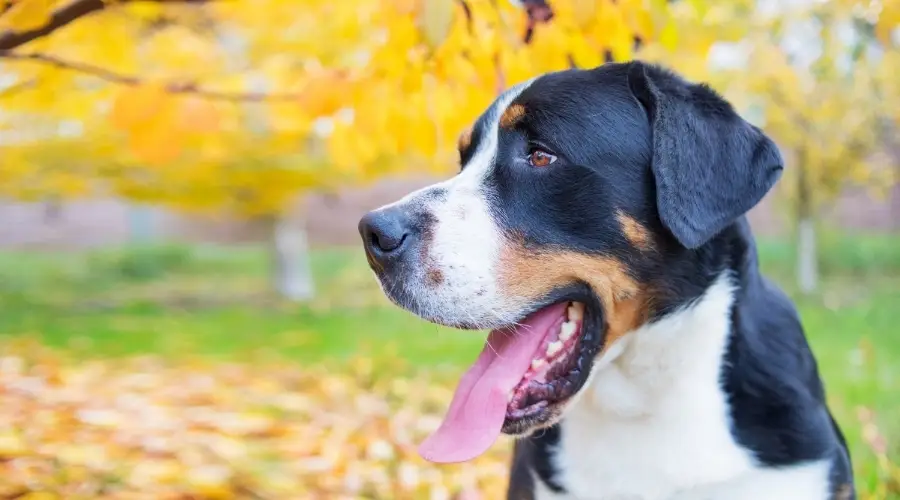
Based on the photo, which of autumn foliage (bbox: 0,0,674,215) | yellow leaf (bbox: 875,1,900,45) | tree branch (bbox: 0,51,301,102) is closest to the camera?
yellow leaf (bbox: 875,1,900,45)

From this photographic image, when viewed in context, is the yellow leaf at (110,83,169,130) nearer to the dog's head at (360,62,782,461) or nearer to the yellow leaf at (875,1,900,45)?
the dog's head at (360,62,782,461)

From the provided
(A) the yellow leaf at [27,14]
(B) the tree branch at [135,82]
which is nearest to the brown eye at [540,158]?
(B) the tree branch at [135,82]

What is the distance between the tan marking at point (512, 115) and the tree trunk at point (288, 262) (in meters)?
8.88

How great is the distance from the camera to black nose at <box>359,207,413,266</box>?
80.7 inches

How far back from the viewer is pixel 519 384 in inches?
86.3

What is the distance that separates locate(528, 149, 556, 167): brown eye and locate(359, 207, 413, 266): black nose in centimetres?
41

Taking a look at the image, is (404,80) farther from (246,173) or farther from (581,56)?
(246,173)

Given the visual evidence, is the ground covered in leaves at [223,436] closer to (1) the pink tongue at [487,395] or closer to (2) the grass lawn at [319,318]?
(2) the grass lawn at [319,318]

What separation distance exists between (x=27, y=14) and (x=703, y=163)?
5.77 ft

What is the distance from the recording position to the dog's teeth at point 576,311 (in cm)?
220

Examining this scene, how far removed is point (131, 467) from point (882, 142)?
1074 cm

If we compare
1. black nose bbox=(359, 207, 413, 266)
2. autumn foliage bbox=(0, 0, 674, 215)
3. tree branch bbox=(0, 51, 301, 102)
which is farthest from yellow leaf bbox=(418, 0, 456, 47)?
tree branch bbox=(0, 51, 301, 102)

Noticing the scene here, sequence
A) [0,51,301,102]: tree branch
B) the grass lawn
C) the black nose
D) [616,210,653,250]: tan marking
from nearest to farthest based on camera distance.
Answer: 1. the black nose
2. [616,210,653,250]: tan marking
3. [0,51,301,102]: tree branch
4. the grass lawn

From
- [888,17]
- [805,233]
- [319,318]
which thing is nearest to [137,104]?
[888,17]
